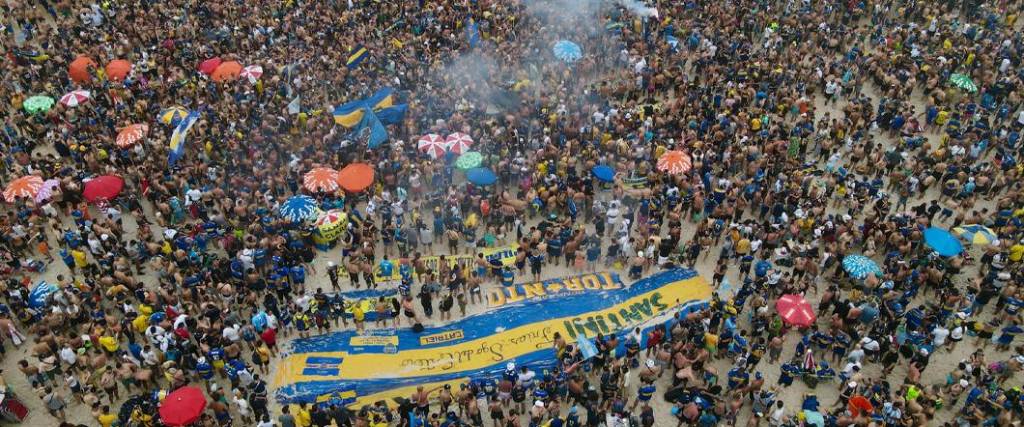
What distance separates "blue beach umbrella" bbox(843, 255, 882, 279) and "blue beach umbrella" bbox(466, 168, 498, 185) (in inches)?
400

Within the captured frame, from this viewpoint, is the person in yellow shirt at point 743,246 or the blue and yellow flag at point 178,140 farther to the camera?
the blue and yellow flag at point 178,140

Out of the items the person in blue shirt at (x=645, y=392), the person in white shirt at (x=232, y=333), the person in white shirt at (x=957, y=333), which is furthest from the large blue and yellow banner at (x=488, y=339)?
the person in white shirt at (x=957, y=333)

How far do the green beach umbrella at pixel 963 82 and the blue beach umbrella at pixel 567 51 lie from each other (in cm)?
1432

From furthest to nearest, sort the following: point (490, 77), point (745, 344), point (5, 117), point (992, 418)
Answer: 1. point (490, 77)
2. point (5, 117)
3. point (745, 344)
4. point (992, 418)

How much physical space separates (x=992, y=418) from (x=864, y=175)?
9.73 m

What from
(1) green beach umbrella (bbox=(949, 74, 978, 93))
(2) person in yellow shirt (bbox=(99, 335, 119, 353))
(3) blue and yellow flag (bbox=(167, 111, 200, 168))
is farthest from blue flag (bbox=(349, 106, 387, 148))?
(1) green beach umbrella (bbox=(949, 74, 978, 93))

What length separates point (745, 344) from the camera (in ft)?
52.9

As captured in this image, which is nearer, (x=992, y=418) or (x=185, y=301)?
(x=992, y=418)

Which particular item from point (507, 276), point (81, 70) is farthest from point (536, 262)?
point (81, 70)

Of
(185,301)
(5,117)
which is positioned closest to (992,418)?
(185,301)

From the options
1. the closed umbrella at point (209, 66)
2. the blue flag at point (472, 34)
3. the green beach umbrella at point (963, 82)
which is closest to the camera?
the green beach umbrella at point (963, 82)

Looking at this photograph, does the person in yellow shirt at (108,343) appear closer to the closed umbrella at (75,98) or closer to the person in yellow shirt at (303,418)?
the person in yellow shirt at (303,418)

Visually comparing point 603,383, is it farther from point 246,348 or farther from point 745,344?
point 246,348

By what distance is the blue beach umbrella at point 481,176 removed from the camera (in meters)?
20.7
